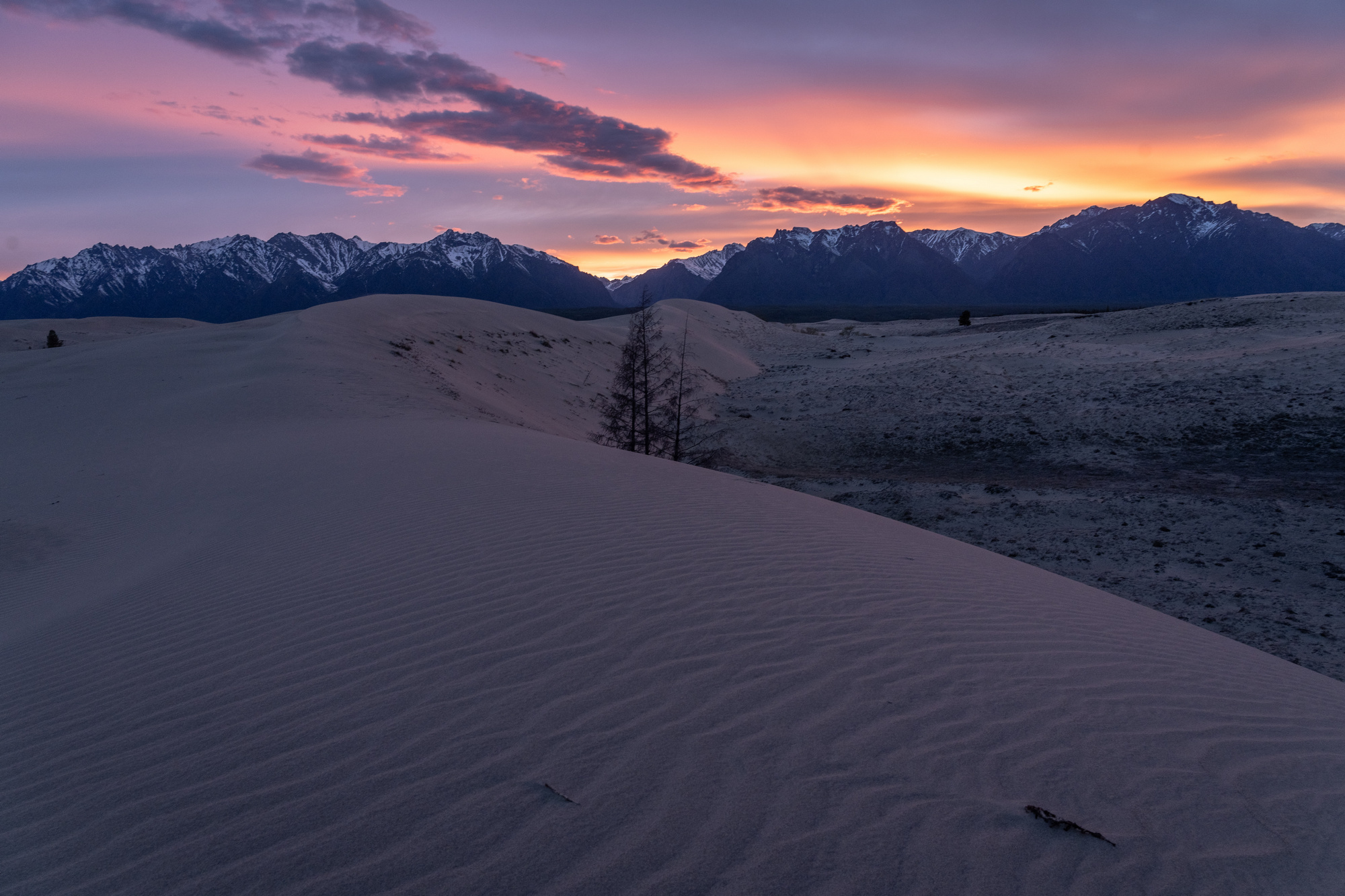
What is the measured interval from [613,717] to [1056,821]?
1.82m

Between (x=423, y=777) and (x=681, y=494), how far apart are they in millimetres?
5783

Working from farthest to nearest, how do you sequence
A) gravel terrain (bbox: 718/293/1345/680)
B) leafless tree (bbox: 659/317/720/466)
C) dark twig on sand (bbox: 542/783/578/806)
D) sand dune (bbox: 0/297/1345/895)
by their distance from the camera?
leafless tree (bbox: 659/317/720/466), gravel terrain (bbox: 718/293/1345/680), dark twig on sand (bbox: 542/783/578/806), sand dune (bbox: 0/297/1345/895)

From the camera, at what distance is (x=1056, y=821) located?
8.37 feet

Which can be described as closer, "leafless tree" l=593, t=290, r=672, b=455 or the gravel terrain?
the gravel terrain

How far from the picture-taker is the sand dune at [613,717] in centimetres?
229

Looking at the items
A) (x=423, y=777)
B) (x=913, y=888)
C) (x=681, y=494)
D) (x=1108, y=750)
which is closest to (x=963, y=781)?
(x=913, y=888)

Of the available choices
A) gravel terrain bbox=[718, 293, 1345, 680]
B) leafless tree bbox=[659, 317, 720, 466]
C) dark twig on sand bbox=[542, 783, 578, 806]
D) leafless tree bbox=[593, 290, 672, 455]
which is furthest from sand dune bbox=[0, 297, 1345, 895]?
leafless tree bbox=[659, 317, 720, 466]

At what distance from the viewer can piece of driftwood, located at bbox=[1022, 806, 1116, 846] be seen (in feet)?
8.24

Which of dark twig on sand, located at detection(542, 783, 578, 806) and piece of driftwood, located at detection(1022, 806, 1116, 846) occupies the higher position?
dark twig on sand, located at detection(542, 783, 578, 806)

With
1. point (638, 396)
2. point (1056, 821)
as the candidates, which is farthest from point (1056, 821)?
point (638, 396)

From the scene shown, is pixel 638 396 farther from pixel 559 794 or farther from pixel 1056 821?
pixel 1056 821

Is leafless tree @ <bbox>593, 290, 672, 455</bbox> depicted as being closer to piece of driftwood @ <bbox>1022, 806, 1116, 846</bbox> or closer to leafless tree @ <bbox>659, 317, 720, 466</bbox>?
leafless tree @ <bbox>659, 317, 720, 466</bbox>

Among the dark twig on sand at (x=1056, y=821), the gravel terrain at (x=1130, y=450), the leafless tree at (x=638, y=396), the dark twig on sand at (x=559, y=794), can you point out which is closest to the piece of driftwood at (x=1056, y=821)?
the dark twig on sand at (x=1056, y=821)

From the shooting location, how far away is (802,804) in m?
2.53
